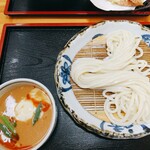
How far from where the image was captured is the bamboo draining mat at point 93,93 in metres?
1.40

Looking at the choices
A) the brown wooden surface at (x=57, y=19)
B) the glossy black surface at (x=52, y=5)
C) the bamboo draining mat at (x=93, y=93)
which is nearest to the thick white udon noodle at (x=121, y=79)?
the bamboo draining mat at (x=93, y=93)

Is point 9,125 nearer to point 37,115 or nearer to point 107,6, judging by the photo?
point 37,115

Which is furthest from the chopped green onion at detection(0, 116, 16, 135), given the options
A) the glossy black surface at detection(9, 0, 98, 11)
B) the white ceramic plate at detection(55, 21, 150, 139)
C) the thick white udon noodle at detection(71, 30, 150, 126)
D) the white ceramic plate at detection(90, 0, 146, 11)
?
the white ceramic plate at detection(90, 0, 146, 11)

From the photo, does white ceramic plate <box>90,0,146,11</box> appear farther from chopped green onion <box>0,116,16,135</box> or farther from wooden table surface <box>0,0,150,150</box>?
chopped green onion <box>0,116,16,135</box>

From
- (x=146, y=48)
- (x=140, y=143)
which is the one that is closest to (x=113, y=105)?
(x=140, y=143)

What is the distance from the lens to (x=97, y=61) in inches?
59.4

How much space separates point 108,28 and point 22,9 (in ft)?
2.08

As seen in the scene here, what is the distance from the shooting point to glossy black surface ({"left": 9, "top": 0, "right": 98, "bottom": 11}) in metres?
1.79

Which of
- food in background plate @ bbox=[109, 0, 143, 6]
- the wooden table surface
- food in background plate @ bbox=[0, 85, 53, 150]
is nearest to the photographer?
food in background plate @ bbox=[0, 85, 53, 150]

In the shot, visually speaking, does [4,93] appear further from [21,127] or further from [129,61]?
[129,61]

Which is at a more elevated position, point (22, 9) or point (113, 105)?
point (22, 9)

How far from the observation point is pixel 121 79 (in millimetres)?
1436

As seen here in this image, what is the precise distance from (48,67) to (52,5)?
1.61 feet

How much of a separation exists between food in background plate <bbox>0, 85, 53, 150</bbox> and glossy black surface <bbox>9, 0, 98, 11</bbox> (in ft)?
2.29
